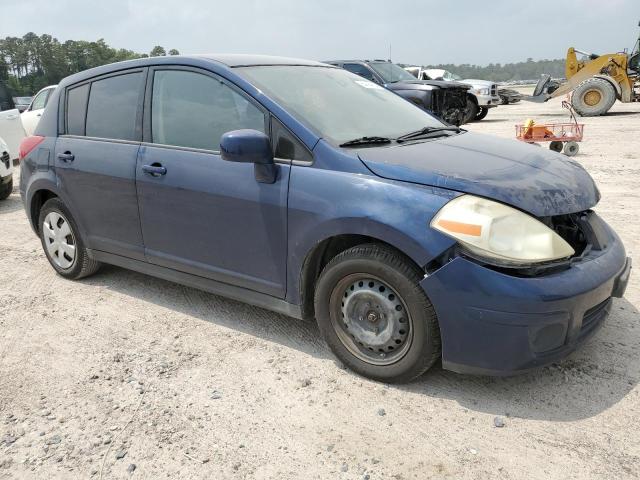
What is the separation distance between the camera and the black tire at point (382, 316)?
2.69 metres

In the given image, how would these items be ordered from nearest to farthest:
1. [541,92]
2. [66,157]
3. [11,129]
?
[66,157] < [11,129] < [541,92]

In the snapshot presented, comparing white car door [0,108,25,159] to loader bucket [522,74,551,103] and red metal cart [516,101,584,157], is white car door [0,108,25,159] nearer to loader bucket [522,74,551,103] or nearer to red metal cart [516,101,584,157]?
red metal cart [516,101,584,157]

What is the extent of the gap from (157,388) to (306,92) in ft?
6.31

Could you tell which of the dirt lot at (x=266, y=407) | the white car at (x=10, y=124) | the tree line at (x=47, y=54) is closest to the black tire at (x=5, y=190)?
the white car at (x=10, y=124)

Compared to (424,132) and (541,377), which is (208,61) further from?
(541,377)

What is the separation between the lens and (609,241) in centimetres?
306

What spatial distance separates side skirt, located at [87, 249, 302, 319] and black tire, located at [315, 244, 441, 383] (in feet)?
0.87

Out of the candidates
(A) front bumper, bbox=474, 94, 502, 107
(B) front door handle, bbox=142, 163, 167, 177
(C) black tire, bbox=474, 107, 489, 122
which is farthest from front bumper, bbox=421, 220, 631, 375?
(A) front bumper, bbox=474, 94, 502, 107

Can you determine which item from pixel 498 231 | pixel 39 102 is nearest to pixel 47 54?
pixel 39 102

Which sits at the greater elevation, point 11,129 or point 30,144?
point 30,144

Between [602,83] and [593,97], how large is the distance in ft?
1.65

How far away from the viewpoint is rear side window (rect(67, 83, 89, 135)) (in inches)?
168

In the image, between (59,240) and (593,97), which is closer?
(59,240)

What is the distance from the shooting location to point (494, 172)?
2836 mm
